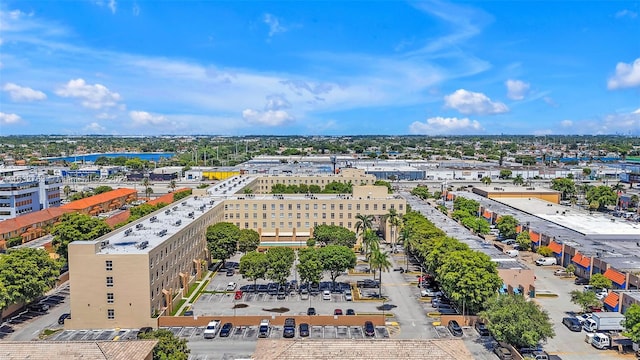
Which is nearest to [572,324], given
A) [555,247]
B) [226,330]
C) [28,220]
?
[555,247]

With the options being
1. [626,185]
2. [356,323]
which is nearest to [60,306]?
[356,323]

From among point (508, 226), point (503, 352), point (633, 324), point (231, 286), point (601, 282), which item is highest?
point (508, 226)

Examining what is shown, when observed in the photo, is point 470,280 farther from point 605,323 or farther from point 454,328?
point 605,323

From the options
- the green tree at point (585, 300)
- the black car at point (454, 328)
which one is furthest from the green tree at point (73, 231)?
the green tree at point (585, 300)

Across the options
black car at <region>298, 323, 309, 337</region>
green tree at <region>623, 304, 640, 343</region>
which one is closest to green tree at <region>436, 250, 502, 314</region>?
green tree at <region>623, 304, 640, 343</region>

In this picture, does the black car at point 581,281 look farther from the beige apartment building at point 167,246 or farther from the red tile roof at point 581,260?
the beige apartment building at point 167,246

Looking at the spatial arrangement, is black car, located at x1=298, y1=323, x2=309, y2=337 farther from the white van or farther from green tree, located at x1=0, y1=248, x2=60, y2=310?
the white van
